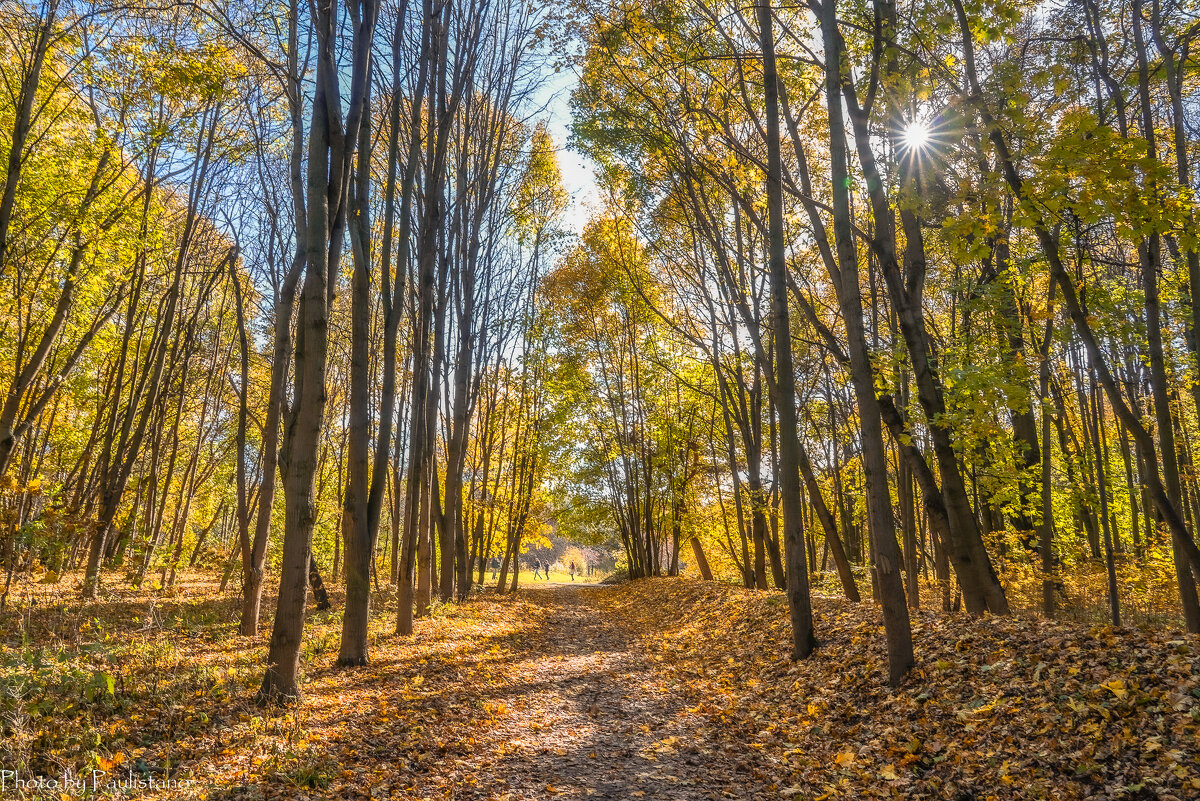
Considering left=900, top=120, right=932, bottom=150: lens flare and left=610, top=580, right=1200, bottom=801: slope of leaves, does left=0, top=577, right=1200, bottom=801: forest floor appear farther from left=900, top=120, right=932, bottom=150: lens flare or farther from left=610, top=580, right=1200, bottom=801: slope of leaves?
left=900, top=120, right=932, bottom=150: lens flare

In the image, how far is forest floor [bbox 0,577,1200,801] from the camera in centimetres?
378

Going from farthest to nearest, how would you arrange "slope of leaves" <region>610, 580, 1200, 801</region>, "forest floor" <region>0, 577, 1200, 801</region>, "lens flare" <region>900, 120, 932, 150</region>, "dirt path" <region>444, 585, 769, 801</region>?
"lens flare" <region>900, 120, 932, 150</region>, "dirt path" <region>444, 585, 769, 801</region>, "forest floor" <region>0, 577, 1200, 801</region>, "slope of leaves" <region>610, 580, 1200, 801</region>

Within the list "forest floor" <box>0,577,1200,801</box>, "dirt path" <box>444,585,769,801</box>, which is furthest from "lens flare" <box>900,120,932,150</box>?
"dirt path" <box>444,585,769,801</box>

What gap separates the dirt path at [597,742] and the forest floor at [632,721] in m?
0.03

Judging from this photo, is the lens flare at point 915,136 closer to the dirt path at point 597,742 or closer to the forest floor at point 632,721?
the forest floor at point 632,721

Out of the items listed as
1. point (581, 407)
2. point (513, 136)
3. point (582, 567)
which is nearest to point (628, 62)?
point (513, 136)

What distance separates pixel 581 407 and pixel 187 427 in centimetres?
1604

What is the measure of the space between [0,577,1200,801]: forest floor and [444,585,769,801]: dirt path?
0.03 metres

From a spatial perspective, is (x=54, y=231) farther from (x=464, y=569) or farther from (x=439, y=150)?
(x=464, y=569)

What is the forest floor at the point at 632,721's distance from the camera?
3777 mm

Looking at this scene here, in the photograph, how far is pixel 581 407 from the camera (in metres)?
24.6

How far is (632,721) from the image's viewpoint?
640 cm

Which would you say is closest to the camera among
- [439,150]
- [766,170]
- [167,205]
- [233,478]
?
[766,170]

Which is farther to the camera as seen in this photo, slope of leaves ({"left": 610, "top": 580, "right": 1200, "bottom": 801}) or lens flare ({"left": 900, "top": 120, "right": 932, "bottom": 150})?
lens flare ({"left": 900, "top": 120, "right": 932, "bottom": 150})
